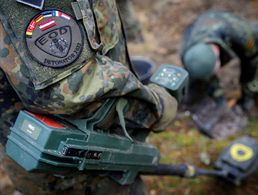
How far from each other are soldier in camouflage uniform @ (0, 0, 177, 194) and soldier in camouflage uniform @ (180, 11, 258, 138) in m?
1.23

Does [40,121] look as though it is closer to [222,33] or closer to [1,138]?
[1,138]

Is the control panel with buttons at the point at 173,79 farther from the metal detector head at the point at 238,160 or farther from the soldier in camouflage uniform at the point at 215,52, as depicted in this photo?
the soldier in camouflage uniform at the point at 215,52

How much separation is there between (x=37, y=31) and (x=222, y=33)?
1.96 m

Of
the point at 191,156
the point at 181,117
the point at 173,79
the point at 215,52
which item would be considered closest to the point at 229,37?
the point at 215,52

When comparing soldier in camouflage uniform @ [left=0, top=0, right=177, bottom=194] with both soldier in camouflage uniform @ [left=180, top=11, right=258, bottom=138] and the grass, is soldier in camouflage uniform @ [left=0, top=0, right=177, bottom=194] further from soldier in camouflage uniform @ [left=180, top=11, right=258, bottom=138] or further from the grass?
soldier in camouflage uniform @ [left=180, top=11, right=258, bottom=138]

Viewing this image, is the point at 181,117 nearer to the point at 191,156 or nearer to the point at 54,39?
the point at 191,156

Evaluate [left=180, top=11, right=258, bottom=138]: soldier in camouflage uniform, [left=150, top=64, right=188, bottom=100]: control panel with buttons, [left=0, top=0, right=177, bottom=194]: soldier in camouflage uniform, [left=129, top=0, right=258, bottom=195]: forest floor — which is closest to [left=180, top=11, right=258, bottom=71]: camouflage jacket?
[left=180, top=11, right=258, bottom=138]: soldier in camouflage uniform

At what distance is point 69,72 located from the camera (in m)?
1.27

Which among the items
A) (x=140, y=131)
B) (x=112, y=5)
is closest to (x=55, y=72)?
(x=112, y=5)

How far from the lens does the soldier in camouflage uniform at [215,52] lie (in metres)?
2.70

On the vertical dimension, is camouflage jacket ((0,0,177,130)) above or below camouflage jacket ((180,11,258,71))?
above

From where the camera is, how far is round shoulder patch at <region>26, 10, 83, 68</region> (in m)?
1.21

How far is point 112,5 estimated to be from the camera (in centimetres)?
150

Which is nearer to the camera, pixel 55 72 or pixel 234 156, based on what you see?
pixel 55 72
